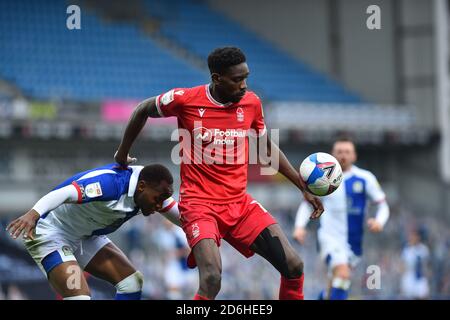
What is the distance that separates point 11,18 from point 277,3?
8.55 metres

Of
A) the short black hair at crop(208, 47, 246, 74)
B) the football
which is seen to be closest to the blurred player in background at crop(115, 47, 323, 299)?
the short black hair at crop(208, 47, 246, 74)

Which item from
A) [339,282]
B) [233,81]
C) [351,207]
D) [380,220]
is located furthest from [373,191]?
[233,81]

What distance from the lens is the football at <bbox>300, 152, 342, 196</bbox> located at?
26.2 feet

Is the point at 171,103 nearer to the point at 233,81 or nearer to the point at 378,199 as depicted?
the point at 233,81

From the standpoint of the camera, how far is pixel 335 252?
1114 cm

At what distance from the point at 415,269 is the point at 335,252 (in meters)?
7.58

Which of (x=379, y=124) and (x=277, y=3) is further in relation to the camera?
(x=277, y=3)

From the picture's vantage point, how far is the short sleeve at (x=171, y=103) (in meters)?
7.62

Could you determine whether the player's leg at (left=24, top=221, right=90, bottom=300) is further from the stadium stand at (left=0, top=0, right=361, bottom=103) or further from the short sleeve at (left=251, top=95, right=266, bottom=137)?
the stadium stand at (left=0, top=0, right=361, bottom=103)

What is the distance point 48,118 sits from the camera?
770 inches

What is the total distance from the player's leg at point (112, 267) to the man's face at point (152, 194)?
0.75 m

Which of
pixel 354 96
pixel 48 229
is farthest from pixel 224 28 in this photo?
pixel 48 229

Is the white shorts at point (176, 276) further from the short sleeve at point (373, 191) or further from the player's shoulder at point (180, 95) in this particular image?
the player's shoulder at point (180, 95)
